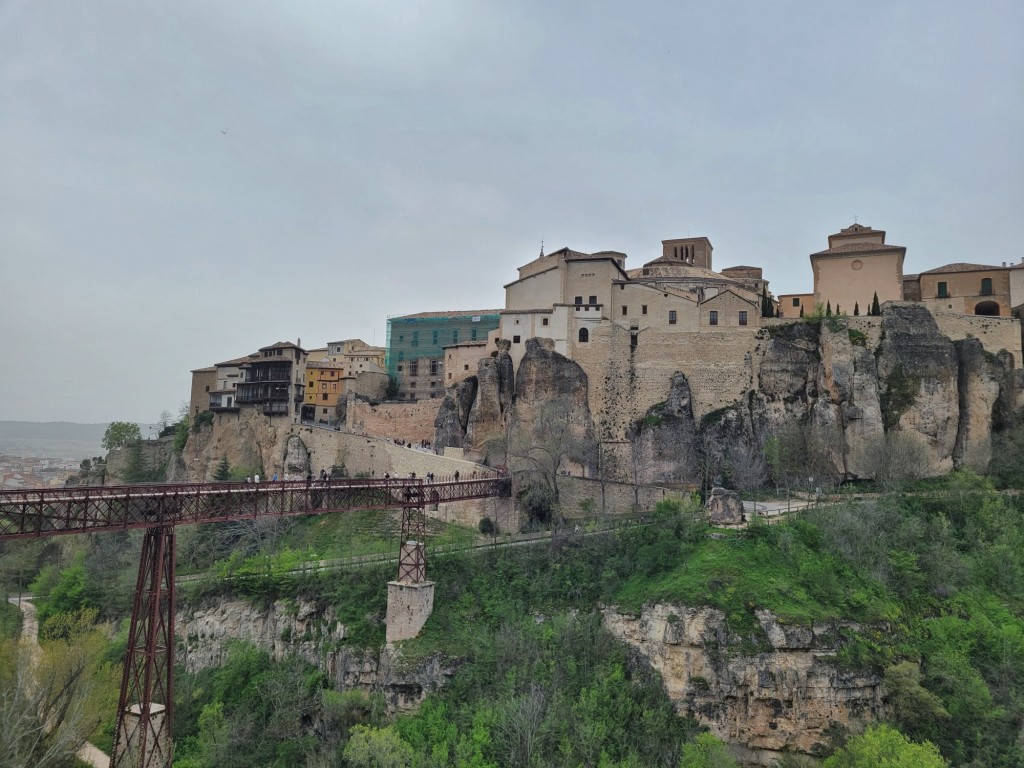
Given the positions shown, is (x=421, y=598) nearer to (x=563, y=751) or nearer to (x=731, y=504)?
(x=563, y=751)

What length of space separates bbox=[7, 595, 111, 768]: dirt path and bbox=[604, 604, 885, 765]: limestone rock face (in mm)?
19404

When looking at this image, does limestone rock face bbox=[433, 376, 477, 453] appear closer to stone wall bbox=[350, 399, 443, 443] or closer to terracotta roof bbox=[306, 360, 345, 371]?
stone wall bbox=[350, 399, 443, 443]

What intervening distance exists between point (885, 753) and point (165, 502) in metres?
23.0

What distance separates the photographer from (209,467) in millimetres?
56969

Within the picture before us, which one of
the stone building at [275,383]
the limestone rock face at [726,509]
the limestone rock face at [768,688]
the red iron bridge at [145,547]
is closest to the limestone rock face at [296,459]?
the stone building at [275,383]

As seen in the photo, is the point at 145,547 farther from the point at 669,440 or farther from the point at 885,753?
the point at 669,440

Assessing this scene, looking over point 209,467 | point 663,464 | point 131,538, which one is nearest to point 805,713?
point 663,464

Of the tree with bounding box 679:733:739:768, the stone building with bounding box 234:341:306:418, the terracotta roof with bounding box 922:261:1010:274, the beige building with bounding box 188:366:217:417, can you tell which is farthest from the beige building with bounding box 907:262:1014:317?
the beige building with bounding box 188:366:217:417

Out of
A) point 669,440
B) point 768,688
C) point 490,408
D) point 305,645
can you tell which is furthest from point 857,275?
point 305,645

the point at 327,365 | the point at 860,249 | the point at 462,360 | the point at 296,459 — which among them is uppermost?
the point at 860,249

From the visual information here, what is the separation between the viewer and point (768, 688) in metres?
26.5

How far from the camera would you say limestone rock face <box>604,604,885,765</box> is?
85.6ft

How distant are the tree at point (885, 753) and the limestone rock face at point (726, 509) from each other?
10.7 meters

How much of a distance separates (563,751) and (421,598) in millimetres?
8950
